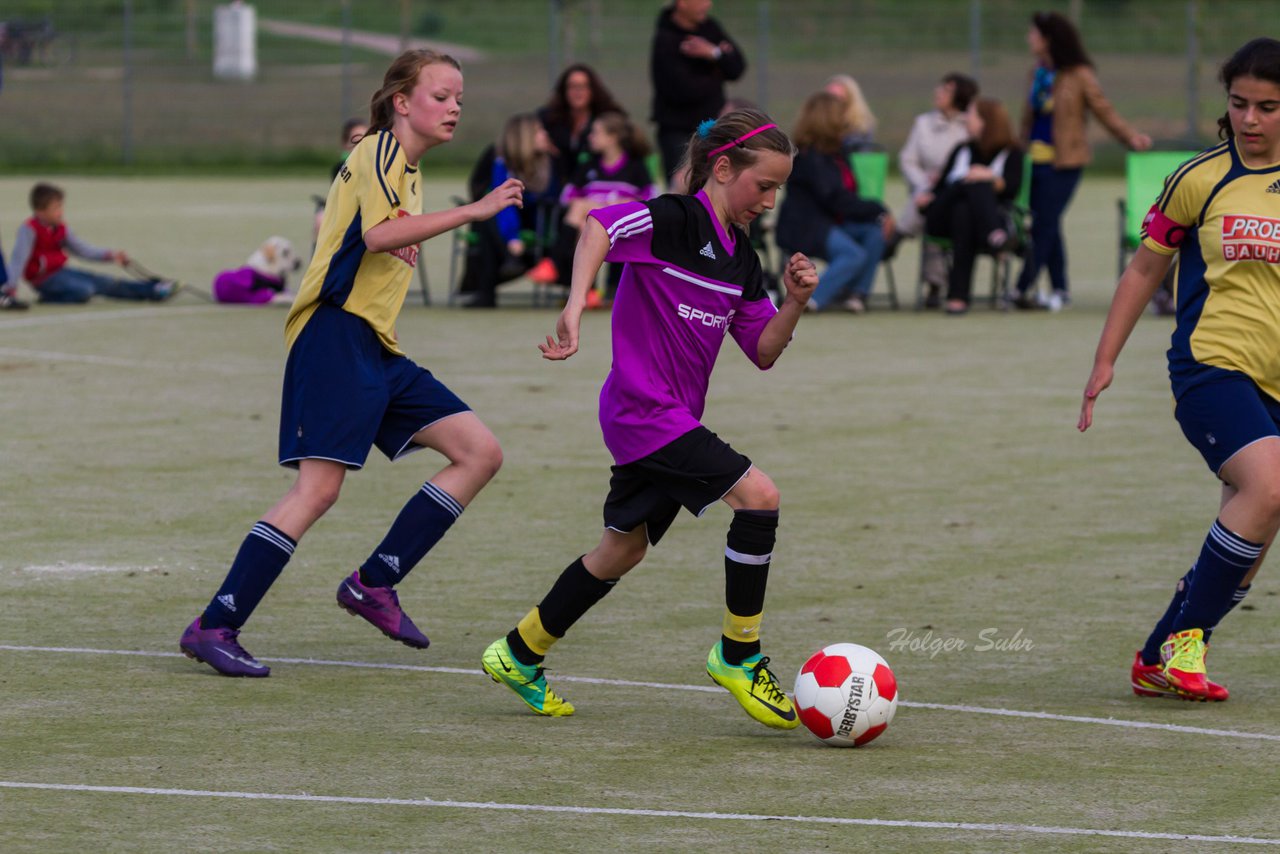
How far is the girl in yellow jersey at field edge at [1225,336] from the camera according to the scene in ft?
19.9

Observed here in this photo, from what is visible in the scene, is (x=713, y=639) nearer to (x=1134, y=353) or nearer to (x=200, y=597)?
(x=200, y=597)

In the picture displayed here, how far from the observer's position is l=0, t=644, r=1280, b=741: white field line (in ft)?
19.4

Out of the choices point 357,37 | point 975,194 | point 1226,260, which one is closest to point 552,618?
point 1226,260

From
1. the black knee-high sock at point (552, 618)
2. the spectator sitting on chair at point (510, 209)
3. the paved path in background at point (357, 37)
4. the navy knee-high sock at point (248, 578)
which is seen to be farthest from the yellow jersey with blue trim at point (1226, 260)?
the paved path in background at point (357, 37)

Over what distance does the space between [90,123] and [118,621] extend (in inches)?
1353

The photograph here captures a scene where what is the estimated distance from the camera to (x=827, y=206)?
16.6m

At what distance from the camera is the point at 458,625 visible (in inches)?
282

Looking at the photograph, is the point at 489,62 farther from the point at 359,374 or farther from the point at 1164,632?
the point at 1164,632

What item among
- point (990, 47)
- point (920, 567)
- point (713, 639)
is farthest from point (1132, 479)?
point (990, 47)

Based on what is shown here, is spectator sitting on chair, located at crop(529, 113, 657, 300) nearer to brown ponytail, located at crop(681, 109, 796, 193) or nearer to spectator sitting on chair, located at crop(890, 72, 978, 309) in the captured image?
spectator sitting on chair, located at crop(890, 72, 978, 309)

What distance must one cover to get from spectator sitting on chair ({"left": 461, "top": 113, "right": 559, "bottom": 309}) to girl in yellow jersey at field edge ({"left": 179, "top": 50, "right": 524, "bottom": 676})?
9.76 m

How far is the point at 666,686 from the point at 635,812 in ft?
4.63

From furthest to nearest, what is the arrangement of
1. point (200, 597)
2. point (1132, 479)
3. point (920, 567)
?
1. point (1132, 479)
2. point (920, 567)
3. point (200, 597)

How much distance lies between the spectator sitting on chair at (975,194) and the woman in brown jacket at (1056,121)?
277 mm
